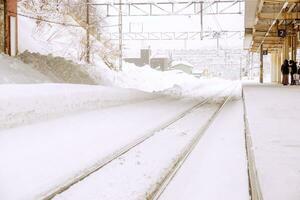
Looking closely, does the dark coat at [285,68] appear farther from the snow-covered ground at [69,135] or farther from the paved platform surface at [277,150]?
the paved platform surface at [277,150]

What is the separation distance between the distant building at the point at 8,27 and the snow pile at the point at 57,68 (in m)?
0.82

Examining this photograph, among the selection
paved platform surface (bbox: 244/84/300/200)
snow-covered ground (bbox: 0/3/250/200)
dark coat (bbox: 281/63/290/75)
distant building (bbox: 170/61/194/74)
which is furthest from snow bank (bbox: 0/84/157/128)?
distant building (bbox: 170/61/194/74)

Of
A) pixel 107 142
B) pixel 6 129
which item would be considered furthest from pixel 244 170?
pixel 6 129

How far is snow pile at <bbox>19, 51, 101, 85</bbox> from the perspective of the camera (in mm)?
22141

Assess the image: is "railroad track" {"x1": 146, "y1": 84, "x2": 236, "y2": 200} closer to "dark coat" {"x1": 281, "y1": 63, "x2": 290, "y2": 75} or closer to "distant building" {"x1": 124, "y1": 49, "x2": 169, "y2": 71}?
"dark coat" {"x1": 281, "y1": 63, "x2": 290, "y2": 75}

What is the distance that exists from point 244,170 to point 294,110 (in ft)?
22.5

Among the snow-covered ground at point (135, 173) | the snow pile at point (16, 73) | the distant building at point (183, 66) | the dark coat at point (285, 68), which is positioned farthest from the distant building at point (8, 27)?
the distant building at point (183, 66)

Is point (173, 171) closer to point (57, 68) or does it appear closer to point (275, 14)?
point (57, 68)

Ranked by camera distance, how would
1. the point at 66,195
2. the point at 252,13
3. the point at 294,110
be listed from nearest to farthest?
the point at 66,195 → the point at 294,110 → the point at 252,13

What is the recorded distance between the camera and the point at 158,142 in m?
8.61

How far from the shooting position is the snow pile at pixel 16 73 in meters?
16.9

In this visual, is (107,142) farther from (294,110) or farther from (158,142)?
(294,110)

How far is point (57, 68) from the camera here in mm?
24516

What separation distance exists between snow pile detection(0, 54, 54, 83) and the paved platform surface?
878 centimetres
